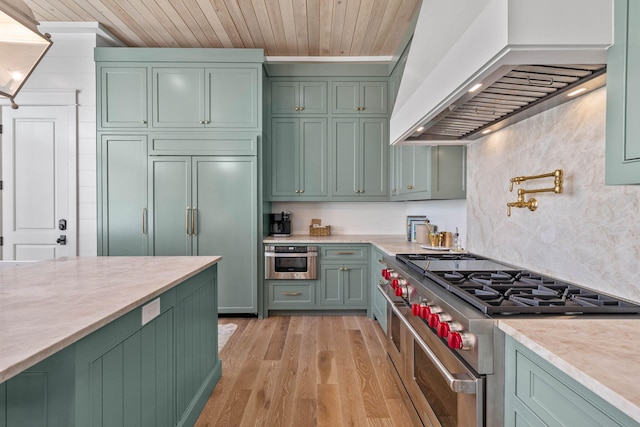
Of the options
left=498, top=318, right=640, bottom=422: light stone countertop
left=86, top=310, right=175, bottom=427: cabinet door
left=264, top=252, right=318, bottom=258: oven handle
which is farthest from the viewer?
left=264, top=252, right=318, bottom=258: oven handle

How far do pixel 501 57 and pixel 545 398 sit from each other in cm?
96

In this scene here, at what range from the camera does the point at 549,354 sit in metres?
0.87

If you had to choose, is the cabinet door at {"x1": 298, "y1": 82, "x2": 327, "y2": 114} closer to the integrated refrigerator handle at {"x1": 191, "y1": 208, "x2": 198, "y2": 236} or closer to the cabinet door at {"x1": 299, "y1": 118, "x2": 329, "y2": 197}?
the cabinet door at {"x1": 299, "y1": 118, "x2": 329, "y2": 197}

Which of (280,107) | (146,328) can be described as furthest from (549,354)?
(280,107)

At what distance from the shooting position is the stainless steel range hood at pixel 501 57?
984 millimetres

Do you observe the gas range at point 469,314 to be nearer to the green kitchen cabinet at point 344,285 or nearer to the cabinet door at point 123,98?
the green kitchen cabinet at point 344,285

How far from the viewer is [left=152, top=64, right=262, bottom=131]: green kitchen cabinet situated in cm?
369

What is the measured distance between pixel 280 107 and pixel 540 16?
3347 mm

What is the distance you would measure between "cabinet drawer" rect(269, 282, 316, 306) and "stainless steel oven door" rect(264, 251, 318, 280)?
0.32 ft

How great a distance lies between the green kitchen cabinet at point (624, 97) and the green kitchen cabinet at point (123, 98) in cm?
382

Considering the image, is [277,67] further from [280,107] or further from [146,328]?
[146,328]

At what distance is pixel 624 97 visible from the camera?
0.94 meters

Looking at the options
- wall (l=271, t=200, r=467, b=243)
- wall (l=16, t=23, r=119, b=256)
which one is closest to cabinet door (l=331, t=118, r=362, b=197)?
wall (l=271, t=200, r=467, b=243)

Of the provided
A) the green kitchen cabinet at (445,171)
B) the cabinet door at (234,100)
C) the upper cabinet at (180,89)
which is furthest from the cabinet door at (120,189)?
the green kitchen cabinet at (445,171)
